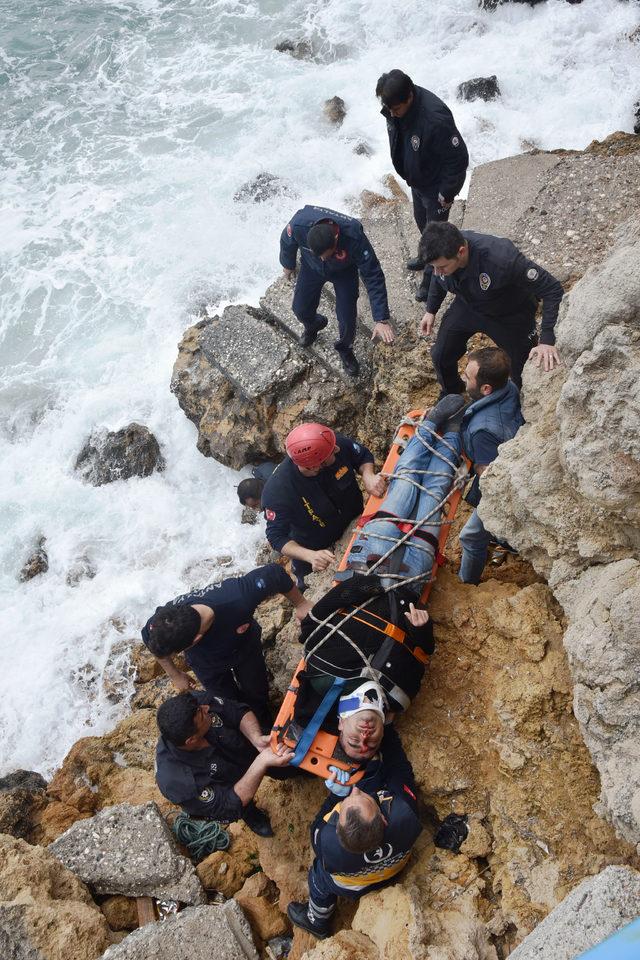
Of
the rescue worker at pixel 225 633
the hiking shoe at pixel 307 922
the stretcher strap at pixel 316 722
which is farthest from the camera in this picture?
the rescue worker at pixel 225 633

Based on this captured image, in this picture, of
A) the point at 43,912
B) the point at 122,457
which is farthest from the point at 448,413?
the point at 122,457

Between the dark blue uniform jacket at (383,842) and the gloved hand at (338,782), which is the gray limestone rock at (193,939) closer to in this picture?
the dark blue uniform jacket at (383,842)

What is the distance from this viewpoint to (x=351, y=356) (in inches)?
271

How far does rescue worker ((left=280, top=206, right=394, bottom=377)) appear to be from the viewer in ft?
18.2

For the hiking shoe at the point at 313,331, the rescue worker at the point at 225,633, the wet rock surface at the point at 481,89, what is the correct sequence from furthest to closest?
the wet rock surface at the point at 481,89 → the hiking shoe at the point at 313,331 → the rescue worker at the point at 225,633

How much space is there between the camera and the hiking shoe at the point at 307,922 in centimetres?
382

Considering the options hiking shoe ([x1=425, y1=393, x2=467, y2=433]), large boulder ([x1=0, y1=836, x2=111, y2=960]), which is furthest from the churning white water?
hiking shoe ([x1=425, y1=393, x2=467, y2=433])

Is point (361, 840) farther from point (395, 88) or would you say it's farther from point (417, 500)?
point (395, 88)

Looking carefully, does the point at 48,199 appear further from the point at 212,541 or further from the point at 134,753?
the point at 134,753

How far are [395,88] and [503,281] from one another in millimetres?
1899

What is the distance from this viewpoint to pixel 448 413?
483 cm

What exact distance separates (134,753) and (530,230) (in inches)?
236

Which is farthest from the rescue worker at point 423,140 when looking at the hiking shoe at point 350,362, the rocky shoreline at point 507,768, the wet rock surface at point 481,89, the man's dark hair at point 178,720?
the wet rock surface at point 481,89

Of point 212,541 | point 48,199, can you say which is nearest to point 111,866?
point 212,541
